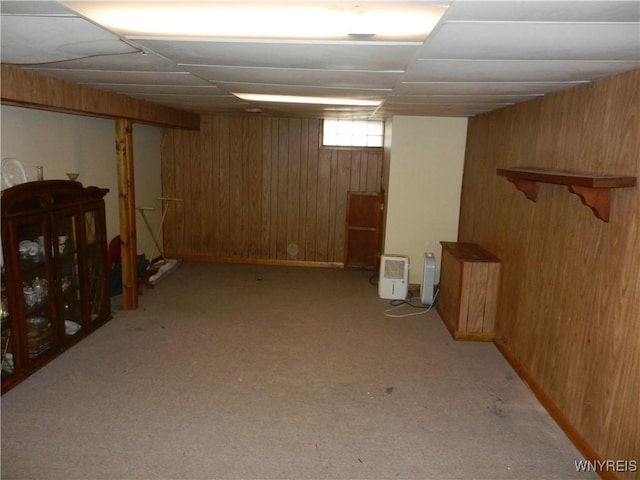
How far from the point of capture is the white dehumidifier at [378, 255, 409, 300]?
4.95m

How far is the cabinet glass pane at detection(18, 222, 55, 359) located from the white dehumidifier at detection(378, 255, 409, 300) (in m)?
3.06

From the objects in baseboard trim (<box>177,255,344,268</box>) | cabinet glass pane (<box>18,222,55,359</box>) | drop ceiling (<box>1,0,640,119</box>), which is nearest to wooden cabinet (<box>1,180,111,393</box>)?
cabinet glass pane (<box>18,222,55,359</box>)

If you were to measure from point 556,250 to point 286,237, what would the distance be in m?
4.06

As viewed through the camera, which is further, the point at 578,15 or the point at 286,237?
the point at 286,237

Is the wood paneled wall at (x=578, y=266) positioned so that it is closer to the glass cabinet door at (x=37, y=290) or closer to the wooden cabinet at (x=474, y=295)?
the wooden cabinet at (x=474, y=295)

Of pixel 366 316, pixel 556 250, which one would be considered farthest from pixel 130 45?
pixel 366 316

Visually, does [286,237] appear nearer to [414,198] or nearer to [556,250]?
[414,198]

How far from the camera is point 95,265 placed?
3924 millimetres

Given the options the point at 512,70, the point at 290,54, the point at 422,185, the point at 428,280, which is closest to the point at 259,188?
the point at 422,185

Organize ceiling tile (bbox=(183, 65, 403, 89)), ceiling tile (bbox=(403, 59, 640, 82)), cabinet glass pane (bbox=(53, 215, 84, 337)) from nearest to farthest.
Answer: ceiling tile (bbox=(403, 59, 640, 82)), ceiling tile (bbox=(183, 65, 403, 89)), cabinet glass pane (bbox=(53, 215, 84, 337))

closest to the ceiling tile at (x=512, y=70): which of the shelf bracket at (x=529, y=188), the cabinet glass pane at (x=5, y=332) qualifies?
the shelf bracket at (x=529, y=188)

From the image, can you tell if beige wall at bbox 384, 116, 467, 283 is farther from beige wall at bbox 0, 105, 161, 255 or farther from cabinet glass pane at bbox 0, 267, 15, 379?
cabinet glass pane at bbox 0, 267, 15, 379

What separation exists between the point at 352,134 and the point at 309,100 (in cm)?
240

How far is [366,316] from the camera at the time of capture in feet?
14.6
